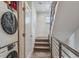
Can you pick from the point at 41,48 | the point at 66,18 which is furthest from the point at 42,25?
the point at 66,18

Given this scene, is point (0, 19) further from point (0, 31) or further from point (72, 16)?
point (72, 16)

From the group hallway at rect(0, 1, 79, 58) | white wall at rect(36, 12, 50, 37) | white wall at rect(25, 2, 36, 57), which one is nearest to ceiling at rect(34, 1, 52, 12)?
white wall at rect(25, 2, 36, 57)

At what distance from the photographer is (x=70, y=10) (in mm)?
2818

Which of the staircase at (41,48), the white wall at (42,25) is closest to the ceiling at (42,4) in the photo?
the white wall at (42,25)

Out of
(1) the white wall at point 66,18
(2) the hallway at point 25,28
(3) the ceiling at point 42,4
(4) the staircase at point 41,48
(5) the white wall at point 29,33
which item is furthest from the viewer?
(3) the ceiling at point 42,4

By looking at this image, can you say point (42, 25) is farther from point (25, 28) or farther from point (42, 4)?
point (25, 28)

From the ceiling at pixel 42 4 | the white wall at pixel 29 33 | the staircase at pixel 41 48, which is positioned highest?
the ceiling at pixel 42 4

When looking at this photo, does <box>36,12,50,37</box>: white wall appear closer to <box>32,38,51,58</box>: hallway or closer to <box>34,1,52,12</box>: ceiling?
<box>34,1,52,12</box>: ceiling

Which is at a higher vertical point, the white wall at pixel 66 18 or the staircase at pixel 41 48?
the white wall at pixel 66 18

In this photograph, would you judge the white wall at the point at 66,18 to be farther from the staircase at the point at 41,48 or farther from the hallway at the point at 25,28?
the staircase at the point at 41,48

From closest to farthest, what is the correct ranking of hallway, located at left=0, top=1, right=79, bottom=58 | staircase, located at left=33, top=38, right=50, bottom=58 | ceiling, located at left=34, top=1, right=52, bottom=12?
hallway, located at left=0, top=1, right=79, bottom=58 < staircase, located at left=33, top=38, right=50, bottom=58 < ceiling, located at left=34, top=1, right=52, bottom=12

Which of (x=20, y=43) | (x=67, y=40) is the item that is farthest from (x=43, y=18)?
(x=20, y=43)

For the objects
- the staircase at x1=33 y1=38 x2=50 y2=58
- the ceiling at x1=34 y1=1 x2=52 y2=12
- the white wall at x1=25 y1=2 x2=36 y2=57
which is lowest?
the staircase at x1=33 y1=38 x2=50 y2=58

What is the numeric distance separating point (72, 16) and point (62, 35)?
1262mm
